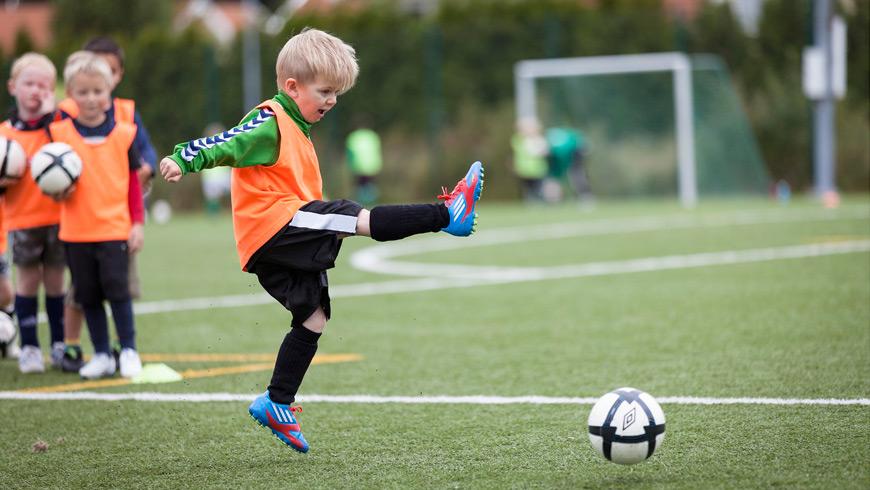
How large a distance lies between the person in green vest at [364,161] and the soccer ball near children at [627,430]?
21438 mm

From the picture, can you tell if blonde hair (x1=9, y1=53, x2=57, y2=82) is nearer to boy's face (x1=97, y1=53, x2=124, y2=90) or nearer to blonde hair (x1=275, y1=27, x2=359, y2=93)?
boy's face (x1=97, y1=53, x2=124, y2=90)

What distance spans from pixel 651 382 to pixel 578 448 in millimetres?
1391

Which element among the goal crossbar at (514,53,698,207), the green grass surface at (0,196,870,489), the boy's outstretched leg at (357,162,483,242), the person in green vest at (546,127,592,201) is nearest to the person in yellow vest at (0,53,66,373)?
the green grass surface at (0,196,870,489)

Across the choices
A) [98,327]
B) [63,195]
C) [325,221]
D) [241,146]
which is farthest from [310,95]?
[98,327]

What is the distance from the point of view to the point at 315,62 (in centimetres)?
479

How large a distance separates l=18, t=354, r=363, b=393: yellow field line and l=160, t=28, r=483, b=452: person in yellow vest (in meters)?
2.02

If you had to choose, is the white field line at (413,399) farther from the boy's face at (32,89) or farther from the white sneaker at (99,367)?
the boy's face at (32,89)

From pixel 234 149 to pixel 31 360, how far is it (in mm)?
3068

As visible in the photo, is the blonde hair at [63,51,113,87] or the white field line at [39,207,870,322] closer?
the blonde hair at [63,51,113,87]

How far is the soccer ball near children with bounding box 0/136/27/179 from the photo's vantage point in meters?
6.66

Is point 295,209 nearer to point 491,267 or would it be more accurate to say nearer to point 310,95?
point 310,95

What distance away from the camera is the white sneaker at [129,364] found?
21.8 feet

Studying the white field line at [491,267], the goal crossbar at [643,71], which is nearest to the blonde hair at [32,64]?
the white field line at [491,267]

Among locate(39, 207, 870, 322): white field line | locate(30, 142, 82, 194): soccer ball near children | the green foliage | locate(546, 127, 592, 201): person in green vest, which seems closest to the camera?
locate(30, 142, 82, 194): soccer ball near children
